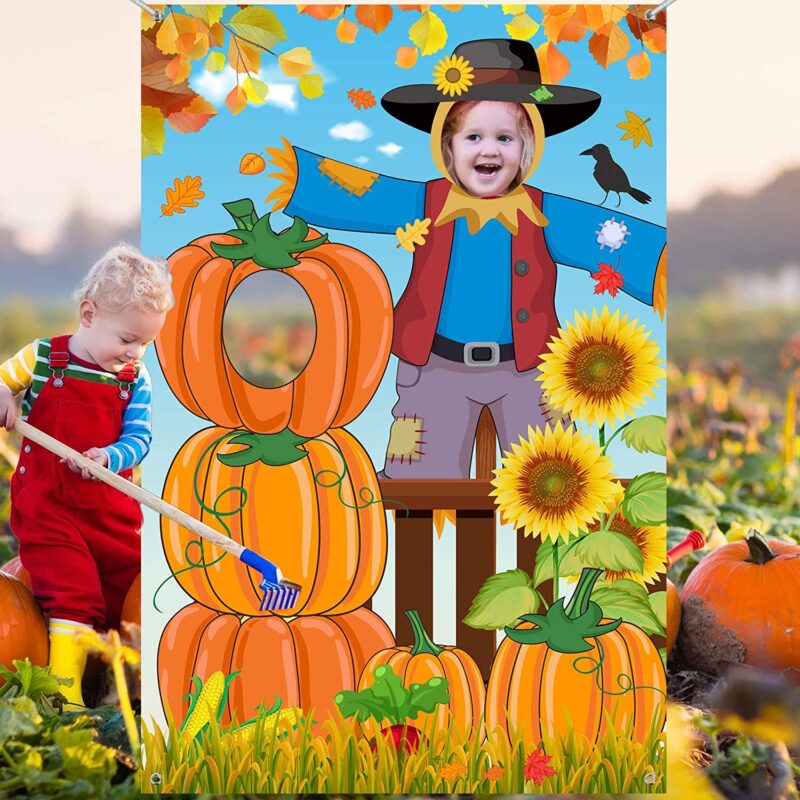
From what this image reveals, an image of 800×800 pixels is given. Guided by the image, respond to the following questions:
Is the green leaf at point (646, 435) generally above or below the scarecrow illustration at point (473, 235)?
below

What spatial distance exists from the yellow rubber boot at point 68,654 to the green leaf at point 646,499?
174 cm

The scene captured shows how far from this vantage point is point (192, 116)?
3.01 m

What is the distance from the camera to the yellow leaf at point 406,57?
3.02 metres

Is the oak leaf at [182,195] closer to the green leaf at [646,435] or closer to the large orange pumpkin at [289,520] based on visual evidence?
the large orange pumpkin at [289,520]

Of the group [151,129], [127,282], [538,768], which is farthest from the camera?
[127,282]

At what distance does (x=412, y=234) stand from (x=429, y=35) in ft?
1.94

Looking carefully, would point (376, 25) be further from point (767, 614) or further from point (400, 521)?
point (767, 614)

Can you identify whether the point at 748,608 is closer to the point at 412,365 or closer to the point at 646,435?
the point at 646,435

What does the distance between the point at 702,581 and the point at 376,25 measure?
215 centimetres

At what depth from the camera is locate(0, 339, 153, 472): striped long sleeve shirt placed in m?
3.25

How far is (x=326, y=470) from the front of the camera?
3.01 m

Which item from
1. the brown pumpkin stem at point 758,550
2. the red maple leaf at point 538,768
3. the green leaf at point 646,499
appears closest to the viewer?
the red maple leaf at point 538,768

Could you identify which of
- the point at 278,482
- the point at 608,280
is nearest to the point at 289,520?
the point at 278,482

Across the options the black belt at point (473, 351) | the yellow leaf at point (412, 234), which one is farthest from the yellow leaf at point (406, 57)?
the black belt at point (473, 351)
